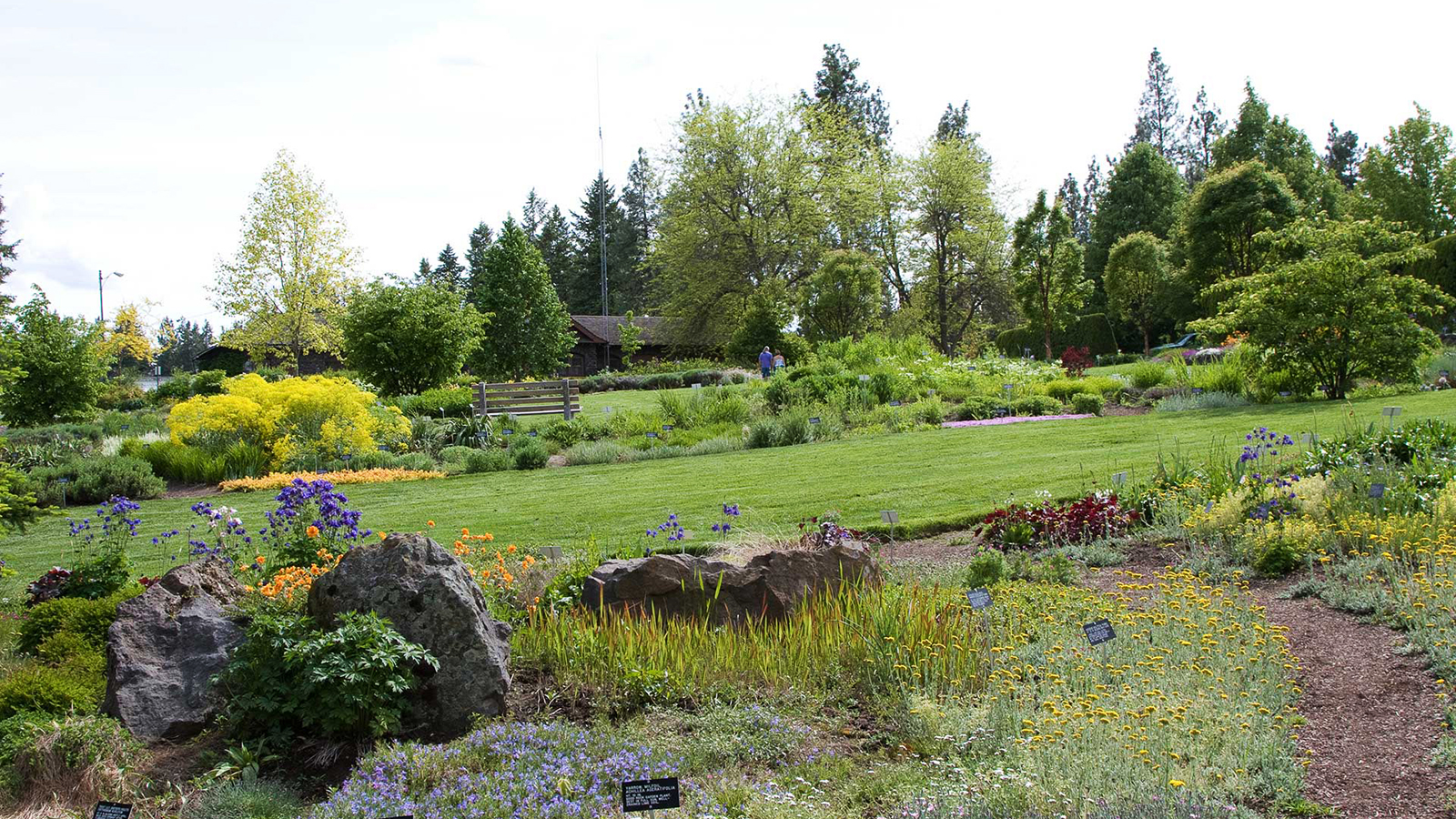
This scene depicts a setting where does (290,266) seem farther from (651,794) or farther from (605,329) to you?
(651,794)

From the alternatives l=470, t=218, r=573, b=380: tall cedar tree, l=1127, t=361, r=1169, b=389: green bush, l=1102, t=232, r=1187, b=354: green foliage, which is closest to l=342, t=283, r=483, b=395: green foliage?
l=470, t=218, r=573, b=380: tall cedar tree

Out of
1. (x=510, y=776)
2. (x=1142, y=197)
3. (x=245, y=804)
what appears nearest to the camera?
(x=510, y=776)

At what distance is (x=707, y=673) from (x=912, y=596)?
4.03ft

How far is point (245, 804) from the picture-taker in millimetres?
3656

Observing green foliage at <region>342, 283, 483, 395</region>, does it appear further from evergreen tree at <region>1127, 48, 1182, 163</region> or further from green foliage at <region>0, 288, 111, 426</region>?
evergreen tree at <region>1127, 48, 1182, 163</region>

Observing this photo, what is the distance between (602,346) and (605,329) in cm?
96

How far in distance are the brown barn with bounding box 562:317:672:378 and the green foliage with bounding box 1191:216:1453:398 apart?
124 ft

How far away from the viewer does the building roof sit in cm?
5197

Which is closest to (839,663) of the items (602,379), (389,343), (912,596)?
(912,596)

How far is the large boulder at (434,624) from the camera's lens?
4.20 metres

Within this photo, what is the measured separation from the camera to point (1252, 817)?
3.24 m

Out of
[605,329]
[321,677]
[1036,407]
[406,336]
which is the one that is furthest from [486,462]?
[605,329]

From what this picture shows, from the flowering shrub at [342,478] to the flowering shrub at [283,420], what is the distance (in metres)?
0.67

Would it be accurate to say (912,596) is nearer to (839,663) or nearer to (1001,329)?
(839,663)
